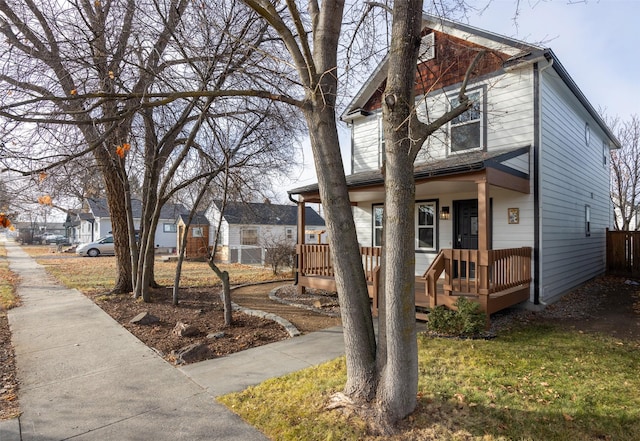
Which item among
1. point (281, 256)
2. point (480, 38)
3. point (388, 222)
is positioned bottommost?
point (281, 256)

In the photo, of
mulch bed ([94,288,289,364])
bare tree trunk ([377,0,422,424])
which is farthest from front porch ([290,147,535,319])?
bare tree trunk ([377,0,422,424])

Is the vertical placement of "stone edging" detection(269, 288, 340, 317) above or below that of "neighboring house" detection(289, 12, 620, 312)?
below

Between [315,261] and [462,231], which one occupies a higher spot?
[462,231]

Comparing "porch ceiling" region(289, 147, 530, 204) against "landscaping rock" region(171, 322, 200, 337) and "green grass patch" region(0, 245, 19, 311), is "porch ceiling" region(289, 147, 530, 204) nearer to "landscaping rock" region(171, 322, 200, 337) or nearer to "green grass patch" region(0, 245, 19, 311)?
"landscaping rock" region(171, 322, 200, 337)

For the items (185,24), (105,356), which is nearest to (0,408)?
(105,356)

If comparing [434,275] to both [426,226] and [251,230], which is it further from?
[251,230]

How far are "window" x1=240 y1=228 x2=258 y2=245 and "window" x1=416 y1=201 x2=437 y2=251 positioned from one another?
1722 cm

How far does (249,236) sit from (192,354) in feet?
69.7

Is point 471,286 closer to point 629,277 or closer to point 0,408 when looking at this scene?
point 0,408

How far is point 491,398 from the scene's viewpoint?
11.8 feet

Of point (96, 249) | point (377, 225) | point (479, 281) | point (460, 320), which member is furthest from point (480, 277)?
point (96, 249)

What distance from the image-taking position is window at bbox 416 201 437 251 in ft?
32.4

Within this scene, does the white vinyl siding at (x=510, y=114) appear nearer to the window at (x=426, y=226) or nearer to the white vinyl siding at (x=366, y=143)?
the window at (x=426, y=226)

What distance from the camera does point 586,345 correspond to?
17.8 ft
